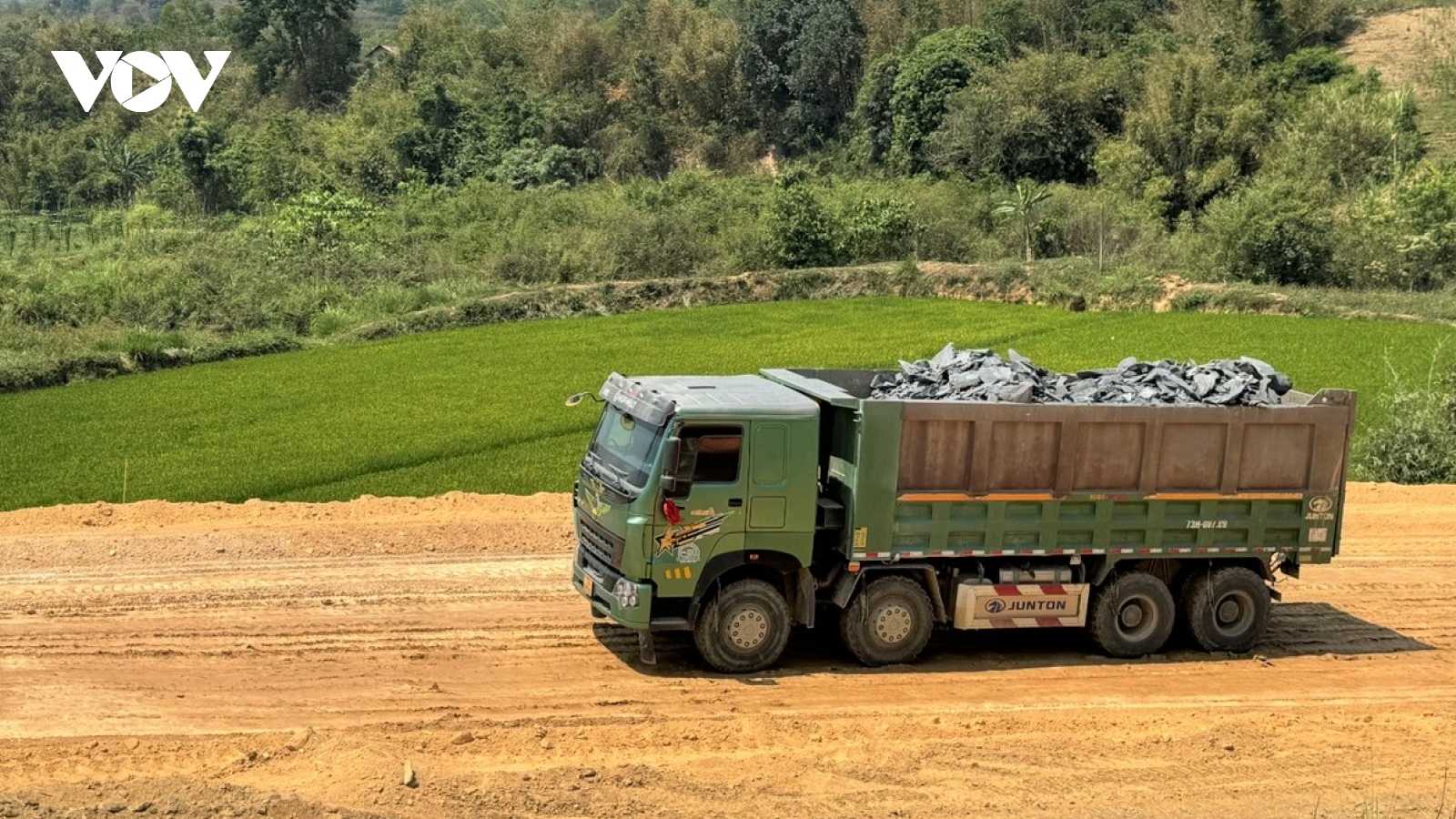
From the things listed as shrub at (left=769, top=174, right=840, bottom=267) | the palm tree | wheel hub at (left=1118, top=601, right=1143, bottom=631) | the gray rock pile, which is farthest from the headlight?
the palm tree

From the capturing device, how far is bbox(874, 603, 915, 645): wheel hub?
42.5 feet

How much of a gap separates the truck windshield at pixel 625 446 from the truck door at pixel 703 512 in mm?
359

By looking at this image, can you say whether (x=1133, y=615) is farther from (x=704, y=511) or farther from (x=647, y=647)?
(x=647, y=647)

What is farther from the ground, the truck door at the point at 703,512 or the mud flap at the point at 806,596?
the truck door at the point at 703,512

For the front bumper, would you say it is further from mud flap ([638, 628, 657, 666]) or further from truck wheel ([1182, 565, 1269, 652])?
truck wheel ([1182, 565, 1269, 652])

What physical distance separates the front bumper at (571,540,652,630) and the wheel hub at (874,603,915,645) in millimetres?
2359

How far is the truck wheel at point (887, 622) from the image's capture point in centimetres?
1291

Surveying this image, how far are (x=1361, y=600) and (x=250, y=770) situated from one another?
13.1 metres

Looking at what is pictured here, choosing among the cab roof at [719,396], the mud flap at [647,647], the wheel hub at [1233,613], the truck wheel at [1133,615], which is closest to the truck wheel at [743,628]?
the mud flap at [647,647]

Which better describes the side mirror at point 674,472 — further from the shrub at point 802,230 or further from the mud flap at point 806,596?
the shrub at point 802,230

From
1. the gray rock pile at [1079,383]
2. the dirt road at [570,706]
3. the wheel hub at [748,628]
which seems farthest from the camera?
the gray rock pile at [1079,383]

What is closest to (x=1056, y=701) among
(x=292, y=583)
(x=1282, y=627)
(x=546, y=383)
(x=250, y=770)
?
(x=1282, y=627)

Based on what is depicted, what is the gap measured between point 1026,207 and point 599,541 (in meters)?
43.8

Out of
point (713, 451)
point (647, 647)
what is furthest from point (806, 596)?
point (713, 451)
